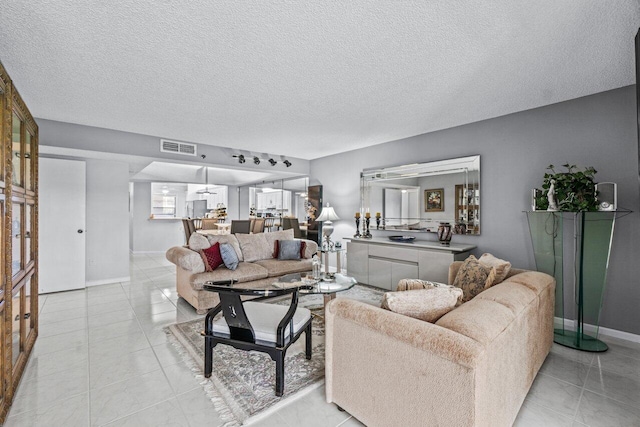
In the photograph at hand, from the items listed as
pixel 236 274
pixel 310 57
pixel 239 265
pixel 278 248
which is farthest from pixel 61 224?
pixel 310 57

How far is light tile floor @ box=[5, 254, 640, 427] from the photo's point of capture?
183cm

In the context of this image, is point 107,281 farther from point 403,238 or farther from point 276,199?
point 403,238

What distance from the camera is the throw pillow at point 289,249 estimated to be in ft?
15.5

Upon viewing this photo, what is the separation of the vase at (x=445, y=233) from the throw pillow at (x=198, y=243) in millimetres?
3226

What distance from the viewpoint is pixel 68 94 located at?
3135mm

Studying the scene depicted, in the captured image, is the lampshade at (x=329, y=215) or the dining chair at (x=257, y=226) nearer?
the lampshade at (x=329, y=215)

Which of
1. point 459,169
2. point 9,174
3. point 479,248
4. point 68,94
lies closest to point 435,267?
point 479,248

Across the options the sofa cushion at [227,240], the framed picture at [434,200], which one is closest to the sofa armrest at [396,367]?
the sofa cushion at [227,240]

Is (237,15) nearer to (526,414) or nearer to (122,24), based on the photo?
(122,24)

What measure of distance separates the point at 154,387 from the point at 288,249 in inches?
109

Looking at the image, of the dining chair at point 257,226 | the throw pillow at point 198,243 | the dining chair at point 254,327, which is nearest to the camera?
the dining chair at point 254,327

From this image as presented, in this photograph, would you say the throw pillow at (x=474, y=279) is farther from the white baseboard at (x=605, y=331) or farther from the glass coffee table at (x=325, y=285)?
the white baseboard at (x=605, y=331)

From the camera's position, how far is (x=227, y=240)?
4.42 meters

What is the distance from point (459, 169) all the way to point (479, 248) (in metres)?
1.13
